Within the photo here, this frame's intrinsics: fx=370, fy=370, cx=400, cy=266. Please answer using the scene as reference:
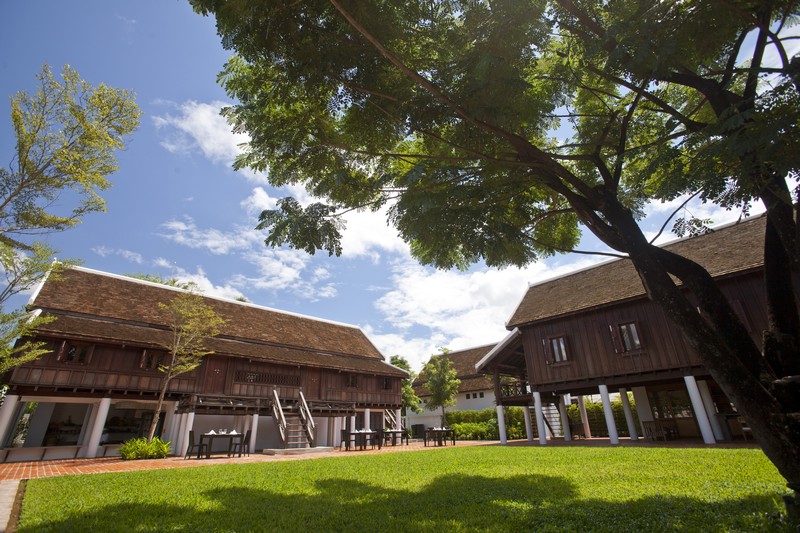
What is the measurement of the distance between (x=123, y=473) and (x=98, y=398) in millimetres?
8725

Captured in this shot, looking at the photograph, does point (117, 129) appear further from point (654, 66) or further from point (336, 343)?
point (336, 343)

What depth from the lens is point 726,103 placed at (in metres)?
5.07

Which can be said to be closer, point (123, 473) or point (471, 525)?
point (471, 525)

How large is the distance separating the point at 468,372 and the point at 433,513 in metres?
30.0

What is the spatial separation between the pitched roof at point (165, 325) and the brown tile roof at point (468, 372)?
28.9 feet

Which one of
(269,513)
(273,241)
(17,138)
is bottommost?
(269,513)

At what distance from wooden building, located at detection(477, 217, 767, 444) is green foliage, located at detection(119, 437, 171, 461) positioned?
15145 mm

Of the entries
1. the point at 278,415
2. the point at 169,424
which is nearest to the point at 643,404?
the point at 278,415

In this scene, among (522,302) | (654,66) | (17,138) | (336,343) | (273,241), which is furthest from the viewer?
(336,343)

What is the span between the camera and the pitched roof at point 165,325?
16438 millimetres

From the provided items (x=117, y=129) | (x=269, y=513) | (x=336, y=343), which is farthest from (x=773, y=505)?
(x=336, y=343)

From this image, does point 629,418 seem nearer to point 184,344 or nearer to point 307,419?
point 307,419

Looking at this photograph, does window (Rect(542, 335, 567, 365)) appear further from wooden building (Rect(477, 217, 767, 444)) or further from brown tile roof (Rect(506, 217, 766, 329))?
brown tile roof (Rect(506, 217, 766, 329))

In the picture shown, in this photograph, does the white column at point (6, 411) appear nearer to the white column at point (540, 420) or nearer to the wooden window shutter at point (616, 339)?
the white column at point (540, 420)
